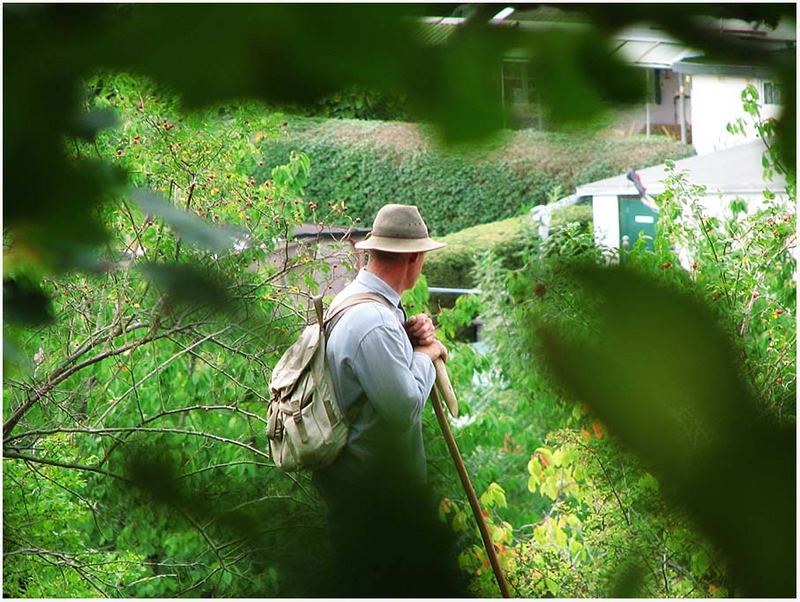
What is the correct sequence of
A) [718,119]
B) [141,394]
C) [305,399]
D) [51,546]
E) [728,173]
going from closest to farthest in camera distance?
[305,399], [51,546], [141,394], [728,173], [718,119]

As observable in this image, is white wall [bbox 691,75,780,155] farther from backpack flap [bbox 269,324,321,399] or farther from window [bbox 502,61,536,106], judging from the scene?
window [bbox 502,61,536,106]

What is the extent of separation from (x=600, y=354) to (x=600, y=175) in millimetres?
7756

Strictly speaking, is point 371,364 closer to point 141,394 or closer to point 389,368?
point 389,368

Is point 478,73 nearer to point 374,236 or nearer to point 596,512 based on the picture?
point 374,236

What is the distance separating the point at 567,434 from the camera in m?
2.55

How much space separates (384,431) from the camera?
1.52ft

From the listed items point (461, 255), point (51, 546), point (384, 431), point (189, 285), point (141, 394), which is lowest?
point (461, 255)

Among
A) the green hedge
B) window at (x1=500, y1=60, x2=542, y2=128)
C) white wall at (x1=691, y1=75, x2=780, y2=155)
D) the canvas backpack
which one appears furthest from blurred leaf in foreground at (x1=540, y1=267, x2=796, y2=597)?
the green hedge

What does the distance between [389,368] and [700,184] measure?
65.5 inches

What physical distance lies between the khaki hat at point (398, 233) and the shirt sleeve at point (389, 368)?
235 mm

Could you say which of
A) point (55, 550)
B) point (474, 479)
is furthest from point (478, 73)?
point (474, 479)

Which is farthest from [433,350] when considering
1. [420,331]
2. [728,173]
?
[728,173]

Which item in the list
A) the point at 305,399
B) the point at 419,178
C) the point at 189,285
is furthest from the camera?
the point at 419,178

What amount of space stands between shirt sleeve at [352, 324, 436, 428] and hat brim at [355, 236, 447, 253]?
21cm
